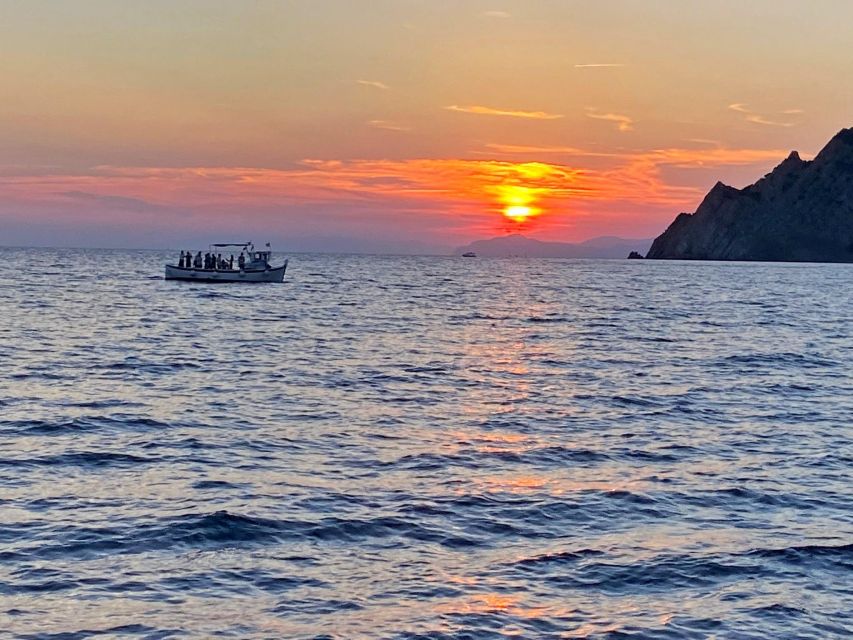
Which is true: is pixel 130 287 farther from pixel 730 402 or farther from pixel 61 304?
pixel 730 402

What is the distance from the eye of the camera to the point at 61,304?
250 ft

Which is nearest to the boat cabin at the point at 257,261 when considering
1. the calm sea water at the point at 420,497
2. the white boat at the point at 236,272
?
the white boat at the point at 236,272

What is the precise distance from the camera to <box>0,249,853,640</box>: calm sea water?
12.5m

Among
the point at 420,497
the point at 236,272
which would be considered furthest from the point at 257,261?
the point at 420,497

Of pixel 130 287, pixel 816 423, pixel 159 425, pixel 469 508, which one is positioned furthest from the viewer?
pixel 130 287

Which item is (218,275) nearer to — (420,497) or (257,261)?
(257,261)

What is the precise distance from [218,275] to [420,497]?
316 feet

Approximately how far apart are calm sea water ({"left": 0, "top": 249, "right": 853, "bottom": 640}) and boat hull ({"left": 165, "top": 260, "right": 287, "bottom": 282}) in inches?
2695

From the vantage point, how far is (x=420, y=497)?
59.2ft

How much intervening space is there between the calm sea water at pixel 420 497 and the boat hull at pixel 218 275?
68444 mm

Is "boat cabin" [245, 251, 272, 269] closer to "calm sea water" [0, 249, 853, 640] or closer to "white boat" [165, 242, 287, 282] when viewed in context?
"white boat" [165, 242, 287, 282]

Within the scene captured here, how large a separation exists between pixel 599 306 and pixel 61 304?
4748cm

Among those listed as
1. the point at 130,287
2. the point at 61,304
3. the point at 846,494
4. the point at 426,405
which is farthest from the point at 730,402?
the point at 130,287

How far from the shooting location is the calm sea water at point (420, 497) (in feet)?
40.9
